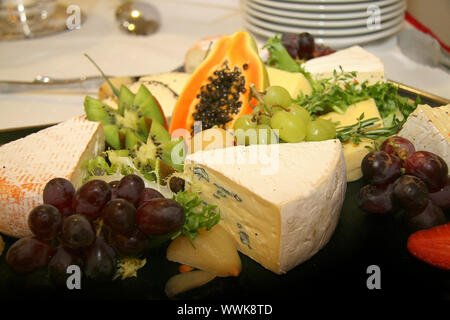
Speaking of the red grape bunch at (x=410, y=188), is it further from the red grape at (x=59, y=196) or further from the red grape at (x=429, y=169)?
the red grape at (x=59, y=196)

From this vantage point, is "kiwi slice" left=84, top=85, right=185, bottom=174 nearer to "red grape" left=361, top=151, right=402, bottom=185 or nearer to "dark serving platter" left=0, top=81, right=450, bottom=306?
"dark serving platter" left=0, top=81, right=450, bottom=306

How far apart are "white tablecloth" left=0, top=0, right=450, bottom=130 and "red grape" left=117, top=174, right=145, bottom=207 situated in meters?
0.94

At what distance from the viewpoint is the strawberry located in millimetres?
1047

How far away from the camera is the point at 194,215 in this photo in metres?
1.08

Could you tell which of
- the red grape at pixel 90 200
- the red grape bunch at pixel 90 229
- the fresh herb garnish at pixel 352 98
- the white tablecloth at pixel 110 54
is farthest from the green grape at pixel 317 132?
the white tablecloth at pixel 110 54

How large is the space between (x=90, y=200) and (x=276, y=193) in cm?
42

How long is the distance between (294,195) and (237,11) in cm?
236

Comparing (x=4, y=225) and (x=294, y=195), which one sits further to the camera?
(x=4, y=225)

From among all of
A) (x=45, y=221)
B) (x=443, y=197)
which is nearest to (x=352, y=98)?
(x=443, y=197)

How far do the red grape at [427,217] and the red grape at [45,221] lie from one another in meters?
0.85

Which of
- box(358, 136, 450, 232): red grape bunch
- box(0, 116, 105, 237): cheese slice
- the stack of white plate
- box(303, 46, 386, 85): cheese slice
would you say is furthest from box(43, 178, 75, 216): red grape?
the stack of white plate
